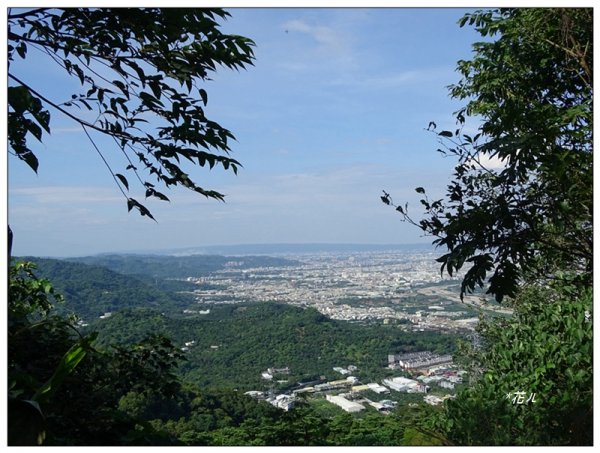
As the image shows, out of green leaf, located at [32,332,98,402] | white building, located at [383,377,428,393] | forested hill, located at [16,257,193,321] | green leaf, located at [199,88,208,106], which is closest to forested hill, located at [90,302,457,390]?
white building, located at [383,377,428,393]

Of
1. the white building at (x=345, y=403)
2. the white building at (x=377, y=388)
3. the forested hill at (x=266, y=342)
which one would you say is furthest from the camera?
the forested hill at (x=266, y=342)

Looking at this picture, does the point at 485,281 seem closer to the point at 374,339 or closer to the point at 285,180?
the point at 285,180

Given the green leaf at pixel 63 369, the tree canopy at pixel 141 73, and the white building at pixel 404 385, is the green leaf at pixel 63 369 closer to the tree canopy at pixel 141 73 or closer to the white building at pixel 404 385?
the tree canopy at pixel 141 73

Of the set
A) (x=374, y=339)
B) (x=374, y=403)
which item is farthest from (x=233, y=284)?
(x=374, y=403)

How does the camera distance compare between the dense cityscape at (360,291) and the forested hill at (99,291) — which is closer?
the forested hill at (99,291)

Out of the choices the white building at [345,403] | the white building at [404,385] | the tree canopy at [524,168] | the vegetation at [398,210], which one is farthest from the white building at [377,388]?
the tree canopy at [524,168]

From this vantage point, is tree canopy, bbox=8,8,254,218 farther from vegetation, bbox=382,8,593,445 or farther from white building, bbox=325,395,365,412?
white building, bbox=325,395,365,412

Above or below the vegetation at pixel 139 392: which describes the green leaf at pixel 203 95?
above

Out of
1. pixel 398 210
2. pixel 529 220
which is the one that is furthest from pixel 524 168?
pixel 398 210
